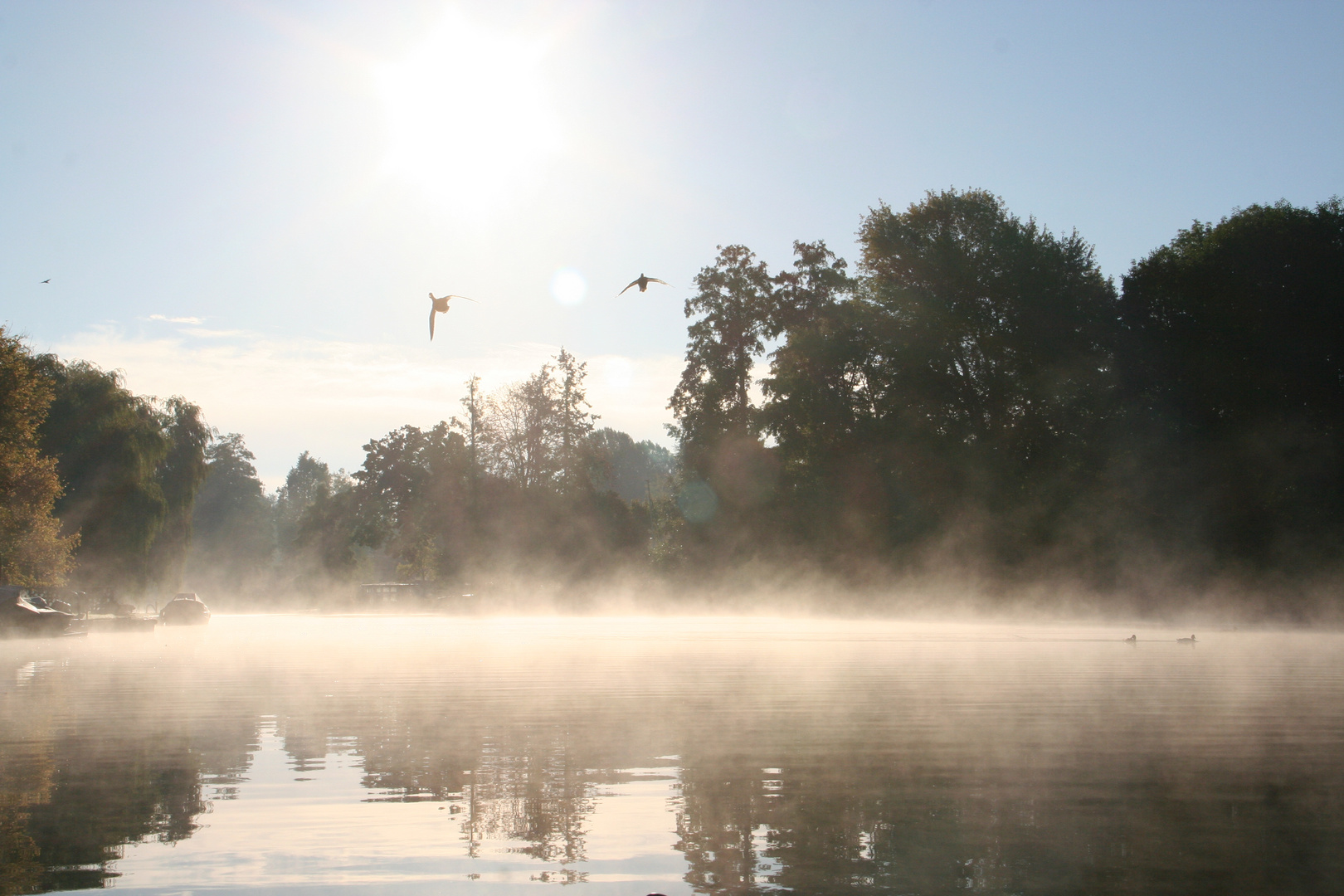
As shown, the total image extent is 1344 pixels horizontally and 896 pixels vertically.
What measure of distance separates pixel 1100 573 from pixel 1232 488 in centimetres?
652

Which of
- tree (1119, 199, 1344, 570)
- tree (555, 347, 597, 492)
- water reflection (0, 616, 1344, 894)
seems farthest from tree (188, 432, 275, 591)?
water reflection (0, 616, 1344, 894)

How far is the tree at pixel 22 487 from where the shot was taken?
125ft

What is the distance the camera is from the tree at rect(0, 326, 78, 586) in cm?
3809

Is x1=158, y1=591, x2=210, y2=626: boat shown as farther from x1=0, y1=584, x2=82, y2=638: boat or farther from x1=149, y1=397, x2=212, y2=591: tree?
x1=0, y1=584, x2=82, y2=638: boat

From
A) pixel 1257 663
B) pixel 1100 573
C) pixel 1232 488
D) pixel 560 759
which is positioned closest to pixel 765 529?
pixel 1100 573

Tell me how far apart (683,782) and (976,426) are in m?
47.8

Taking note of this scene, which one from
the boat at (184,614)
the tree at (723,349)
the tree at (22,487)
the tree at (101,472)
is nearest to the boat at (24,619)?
the tree at (22,487)

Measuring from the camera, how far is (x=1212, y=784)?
8.38 m

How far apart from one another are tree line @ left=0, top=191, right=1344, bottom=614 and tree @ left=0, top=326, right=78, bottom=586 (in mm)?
82

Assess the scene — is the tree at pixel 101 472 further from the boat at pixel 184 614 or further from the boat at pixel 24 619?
the boat at pixel 24 619

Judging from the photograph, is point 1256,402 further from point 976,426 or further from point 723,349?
point 723,349

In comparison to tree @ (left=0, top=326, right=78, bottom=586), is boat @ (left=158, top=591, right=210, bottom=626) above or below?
below

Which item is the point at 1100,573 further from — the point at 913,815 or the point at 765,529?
the point at 913,815

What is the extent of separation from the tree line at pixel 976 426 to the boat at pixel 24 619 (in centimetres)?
182
